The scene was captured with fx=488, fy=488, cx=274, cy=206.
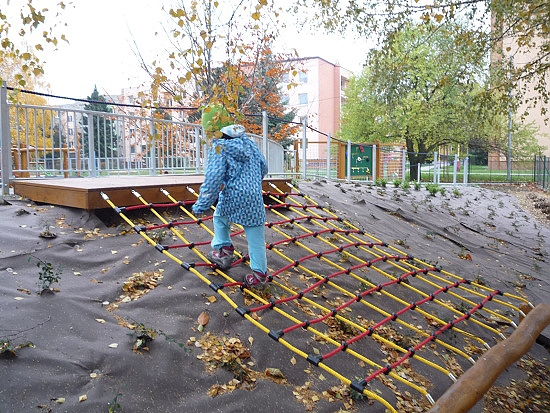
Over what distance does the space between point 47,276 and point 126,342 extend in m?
0.93

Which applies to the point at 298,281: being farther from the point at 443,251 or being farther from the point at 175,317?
the point at 443,251

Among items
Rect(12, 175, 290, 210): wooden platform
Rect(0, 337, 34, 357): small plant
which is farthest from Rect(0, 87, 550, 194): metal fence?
Rect(0, 337, 34, 357): small plant

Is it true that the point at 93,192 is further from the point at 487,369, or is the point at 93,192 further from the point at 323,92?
the point at 323,92

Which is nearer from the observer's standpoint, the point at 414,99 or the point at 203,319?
the point at 203,319

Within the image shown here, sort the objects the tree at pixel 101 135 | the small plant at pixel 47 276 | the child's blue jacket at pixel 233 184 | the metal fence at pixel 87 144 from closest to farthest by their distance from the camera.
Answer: the small plant at pixel 47 276
the child's blue jacket at pixel 233 184
the metal fence at pixel 87 144
the tree at pixel 101 135

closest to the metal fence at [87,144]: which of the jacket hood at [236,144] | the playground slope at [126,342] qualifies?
the playground slope at [126,342]

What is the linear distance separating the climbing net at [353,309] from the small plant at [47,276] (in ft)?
2.56

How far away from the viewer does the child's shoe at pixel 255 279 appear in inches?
157

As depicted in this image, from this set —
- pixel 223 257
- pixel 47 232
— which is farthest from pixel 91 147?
pixel 223 257

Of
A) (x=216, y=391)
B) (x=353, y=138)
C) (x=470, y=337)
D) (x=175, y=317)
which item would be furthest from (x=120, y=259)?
(x=353, y=138)

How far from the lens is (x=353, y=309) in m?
4.37

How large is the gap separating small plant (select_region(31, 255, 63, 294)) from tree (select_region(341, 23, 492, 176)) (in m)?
6.31

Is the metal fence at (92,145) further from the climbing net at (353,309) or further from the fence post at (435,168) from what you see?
the fence post at (435,168)

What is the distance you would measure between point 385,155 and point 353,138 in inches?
491
